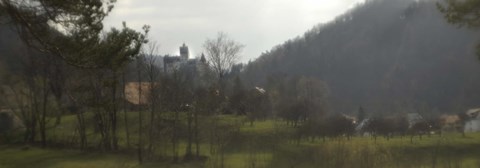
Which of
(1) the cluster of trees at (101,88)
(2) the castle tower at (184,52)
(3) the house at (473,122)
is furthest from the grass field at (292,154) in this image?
(2) the castle tower at (184,52)

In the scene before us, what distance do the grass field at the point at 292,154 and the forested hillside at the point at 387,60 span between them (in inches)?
2623

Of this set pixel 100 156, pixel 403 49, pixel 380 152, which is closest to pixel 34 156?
pixel 100 156

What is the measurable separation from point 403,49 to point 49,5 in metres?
142

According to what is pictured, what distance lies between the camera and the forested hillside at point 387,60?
124750 millimetres

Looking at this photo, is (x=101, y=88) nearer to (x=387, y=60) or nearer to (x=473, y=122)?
(x=473, y=122)

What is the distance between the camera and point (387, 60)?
149500 millimetres

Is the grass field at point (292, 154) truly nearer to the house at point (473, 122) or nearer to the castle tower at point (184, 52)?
the house at point (473, 122)

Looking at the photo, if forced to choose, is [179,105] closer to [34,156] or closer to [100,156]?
[100,156]

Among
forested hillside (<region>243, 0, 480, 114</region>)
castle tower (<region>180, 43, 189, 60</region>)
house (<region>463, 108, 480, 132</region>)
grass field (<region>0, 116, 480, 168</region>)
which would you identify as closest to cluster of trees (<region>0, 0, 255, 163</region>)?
grass field (<region>0, 116, 480, 168</region>)

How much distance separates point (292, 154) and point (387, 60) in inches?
4643

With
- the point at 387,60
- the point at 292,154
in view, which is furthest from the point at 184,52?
the point at 292,154

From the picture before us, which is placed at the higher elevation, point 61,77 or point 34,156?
point 61,77

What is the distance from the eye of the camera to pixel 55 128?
5019 centimetres

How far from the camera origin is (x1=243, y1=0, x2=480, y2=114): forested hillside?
124750mm
